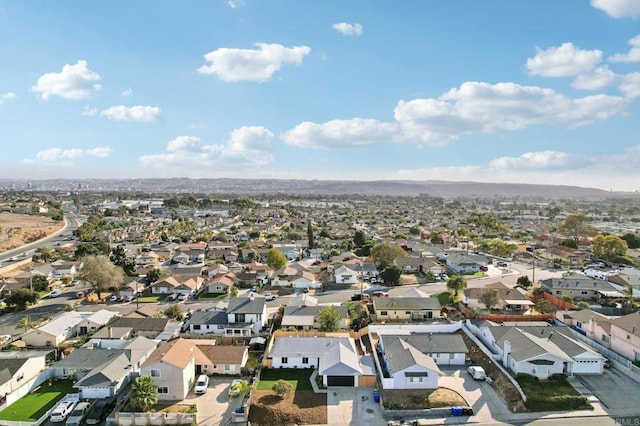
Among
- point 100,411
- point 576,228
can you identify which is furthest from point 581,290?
point 100,411

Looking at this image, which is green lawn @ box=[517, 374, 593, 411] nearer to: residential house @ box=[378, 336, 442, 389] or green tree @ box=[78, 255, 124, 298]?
residential house @ box=[378, 336, 442, 389]

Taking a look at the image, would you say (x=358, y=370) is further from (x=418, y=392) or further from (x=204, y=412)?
(x=204, y=412)

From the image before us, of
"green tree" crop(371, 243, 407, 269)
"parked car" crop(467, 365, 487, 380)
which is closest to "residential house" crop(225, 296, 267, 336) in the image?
"parked car" crop(467, 365, 487, 380)

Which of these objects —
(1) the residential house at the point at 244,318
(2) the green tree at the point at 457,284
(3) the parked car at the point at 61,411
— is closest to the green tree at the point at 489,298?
(2) the green tree at the point at 457,284

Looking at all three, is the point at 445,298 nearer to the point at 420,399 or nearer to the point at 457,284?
the point at 457,284

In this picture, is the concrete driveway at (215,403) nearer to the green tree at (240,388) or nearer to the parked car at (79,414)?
the green tree at (240,388)

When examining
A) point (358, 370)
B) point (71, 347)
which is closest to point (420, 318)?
point (358, 370)
